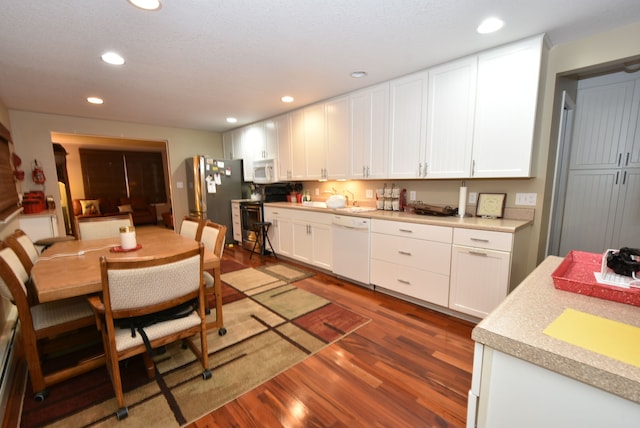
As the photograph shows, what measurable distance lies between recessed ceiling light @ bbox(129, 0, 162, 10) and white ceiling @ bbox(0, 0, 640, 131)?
0.05 meters

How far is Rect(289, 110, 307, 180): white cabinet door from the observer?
4.18 metres

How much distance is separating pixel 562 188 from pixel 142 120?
615cm

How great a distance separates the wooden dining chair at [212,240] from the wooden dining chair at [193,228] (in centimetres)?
10

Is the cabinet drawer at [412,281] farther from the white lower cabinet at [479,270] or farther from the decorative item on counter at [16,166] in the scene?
the decorative item on counter at [16,166]

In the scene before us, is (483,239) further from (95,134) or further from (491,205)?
(95,134)

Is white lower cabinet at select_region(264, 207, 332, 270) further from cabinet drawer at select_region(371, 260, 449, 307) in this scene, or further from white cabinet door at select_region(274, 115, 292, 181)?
cabinet drawer at select_region(371, 260, 449, 307)

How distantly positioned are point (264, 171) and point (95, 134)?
2808mm

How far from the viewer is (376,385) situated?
5.73 feet

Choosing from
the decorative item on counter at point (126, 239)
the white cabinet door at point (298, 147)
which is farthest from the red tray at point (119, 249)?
Answer: the white cabinet door at point (298, 147)

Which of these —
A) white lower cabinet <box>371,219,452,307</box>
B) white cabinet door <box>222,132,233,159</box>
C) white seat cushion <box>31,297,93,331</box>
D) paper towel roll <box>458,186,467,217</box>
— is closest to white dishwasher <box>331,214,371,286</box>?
white lower cabinet <box>371,219,452,307</box>

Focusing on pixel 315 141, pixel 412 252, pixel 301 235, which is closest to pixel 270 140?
pixel 315 141

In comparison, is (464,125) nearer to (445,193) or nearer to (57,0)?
(445,193)

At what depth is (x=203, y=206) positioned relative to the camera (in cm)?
514

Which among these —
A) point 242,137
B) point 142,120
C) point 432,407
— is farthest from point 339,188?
point 142,120
